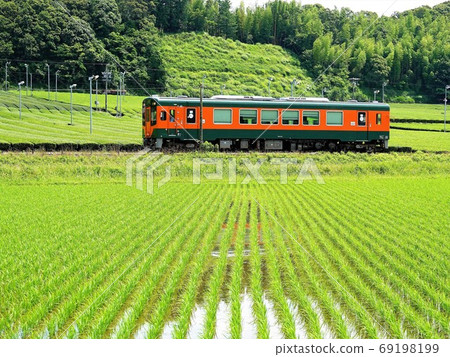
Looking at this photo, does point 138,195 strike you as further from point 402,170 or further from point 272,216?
point 402,170

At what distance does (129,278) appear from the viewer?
8.15 metres

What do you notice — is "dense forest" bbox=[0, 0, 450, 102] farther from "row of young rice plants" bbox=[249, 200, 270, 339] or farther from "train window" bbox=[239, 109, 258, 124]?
"row of young rice plants" bbox=[249, 200, 270, 339]

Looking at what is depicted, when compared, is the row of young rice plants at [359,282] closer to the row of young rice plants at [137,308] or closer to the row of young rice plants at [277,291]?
the row of young rice plants at [277,291]

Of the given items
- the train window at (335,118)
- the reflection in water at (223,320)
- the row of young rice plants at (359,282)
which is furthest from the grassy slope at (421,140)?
the reflection in water at (223,320)

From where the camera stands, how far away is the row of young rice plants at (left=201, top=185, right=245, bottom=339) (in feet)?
20.1

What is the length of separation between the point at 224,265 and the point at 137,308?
273 centimetres

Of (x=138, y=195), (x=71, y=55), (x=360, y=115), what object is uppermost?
(x=71, y=55)

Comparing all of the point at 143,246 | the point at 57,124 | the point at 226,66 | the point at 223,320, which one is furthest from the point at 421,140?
the point at 226,66

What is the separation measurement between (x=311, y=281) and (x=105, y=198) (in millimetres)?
12126

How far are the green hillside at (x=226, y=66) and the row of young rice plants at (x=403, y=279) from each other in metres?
65.2

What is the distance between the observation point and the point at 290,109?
29625 mm

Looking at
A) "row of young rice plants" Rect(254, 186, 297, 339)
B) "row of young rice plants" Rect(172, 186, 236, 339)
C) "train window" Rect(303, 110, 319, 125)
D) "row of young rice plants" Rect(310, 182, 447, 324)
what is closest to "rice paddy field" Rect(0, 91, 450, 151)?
"train window" Rect(303, 110, 319, 125)

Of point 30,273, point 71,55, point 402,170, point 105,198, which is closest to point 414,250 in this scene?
point 30,273
